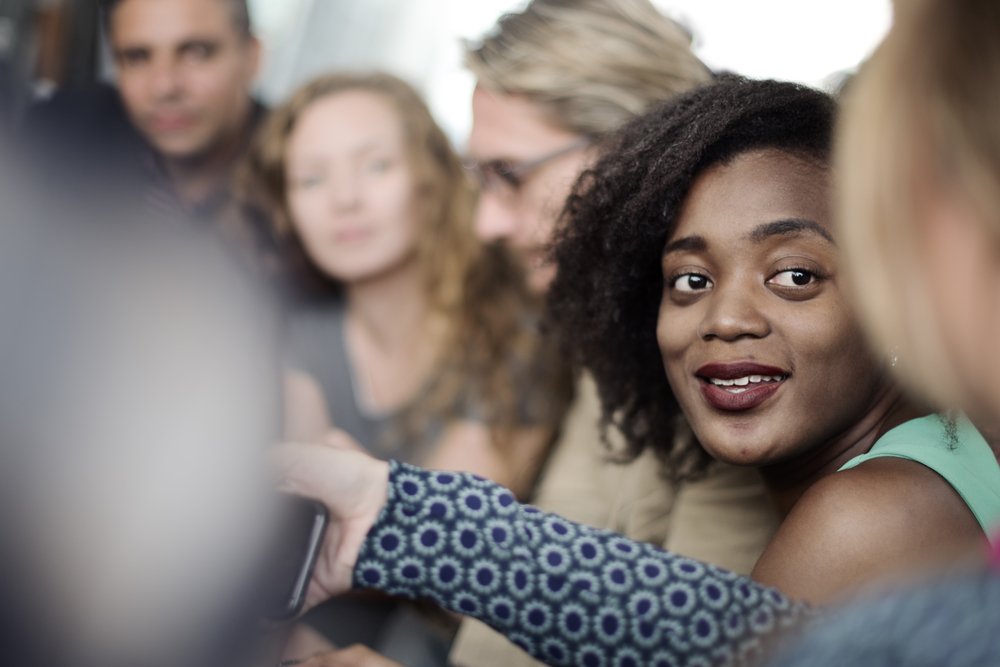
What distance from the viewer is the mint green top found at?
1.03 m

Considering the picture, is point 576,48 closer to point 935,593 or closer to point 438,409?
point 438,409

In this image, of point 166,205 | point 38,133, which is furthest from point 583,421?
point 38,133

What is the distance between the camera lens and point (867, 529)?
98 centimetres

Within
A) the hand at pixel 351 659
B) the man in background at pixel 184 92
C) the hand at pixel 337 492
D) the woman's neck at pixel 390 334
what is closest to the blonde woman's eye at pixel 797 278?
the hand at pixel 337 492

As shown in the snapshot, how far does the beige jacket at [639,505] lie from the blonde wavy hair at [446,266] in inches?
5.8

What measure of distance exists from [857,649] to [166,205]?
7.39 feet

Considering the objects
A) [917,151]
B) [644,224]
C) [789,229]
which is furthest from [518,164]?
[917,151]

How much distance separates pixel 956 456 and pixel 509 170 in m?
1.09

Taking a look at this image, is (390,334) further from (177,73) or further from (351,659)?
(351,659)

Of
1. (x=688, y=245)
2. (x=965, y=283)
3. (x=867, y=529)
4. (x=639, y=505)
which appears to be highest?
→ (x=965, y=283)

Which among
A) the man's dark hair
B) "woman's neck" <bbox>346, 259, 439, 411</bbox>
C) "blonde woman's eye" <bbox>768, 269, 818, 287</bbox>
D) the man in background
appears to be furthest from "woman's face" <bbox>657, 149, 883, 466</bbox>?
the man's dark hair

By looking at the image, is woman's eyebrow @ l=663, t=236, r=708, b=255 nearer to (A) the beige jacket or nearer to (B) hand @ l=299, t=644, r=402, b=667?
(A) the beige jacket

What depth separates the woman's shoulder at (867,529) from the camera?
98 centimetres

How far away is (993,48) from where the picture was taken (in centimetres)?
58
